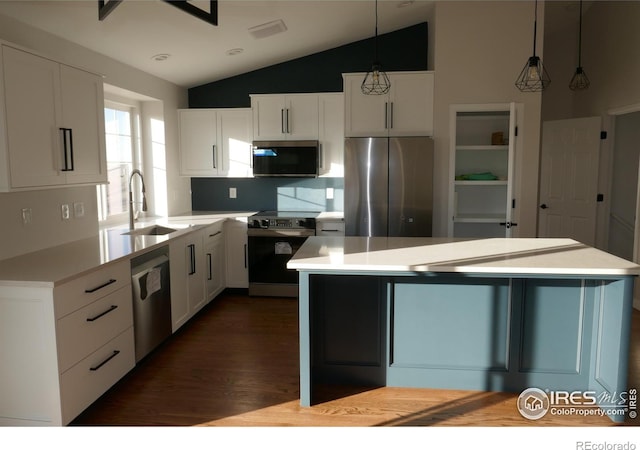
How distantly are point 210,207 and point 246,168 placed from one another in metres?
0.81

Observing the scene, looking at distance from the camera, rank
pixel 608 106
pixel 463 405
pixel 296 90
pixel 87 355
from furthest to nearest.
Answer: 1. pixel 296 90
2. pixel 608 106
3. pixel 463 405
4. pixel 87 355

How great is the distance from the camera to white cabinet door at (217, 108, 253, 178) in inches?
205

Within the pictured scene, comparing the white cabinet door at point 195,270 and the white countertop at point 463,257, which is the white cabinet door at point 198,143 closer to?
the white cabinet door at point 195,270

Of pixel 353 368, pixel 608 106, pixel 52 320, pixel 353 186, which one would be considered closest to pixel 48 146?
pixel 52 320

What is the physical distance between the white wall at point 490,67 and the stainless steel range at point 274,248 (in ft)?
5.13

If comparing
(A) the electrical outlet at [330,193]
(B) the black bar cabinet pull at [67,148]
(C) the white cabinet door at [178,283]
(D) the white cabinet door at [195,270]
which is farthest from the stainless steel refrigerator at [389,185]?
(B) the black bar cabinet pull at [67,148]

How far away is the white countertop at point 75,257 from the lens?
91.4 inches

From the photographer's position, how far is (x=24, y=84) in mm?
2570

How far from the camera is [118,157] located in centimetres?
459

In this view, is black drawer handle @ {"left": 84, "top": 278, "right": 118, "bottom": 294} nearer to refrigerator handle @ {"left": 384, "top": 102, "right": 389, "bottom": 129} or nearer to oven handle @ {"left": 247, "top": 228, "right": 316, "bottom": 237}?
oven handle @ {"left": 247, "top": 228, "right": 316, "bottom": 237}

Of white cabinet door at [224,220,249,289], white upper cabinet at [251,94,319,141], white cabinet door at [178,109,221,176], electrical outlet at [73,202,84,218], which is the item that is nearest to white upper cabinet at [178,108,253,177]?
white cabinet door at [178,109,221,176]

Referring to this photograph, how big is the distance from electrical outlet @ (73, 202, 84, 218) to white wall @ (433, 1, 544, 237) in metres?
3.16

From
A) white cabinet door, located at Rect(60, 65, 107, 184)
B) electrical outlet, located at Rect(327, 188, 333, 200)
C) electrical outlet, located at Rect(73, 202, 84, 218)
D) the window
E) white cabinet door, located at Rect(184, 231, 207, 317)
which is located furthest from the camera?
electrical outlet, located at Rect(327, 188, 333, 200)

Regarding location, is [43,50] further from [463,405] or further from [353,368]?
[463,405]
